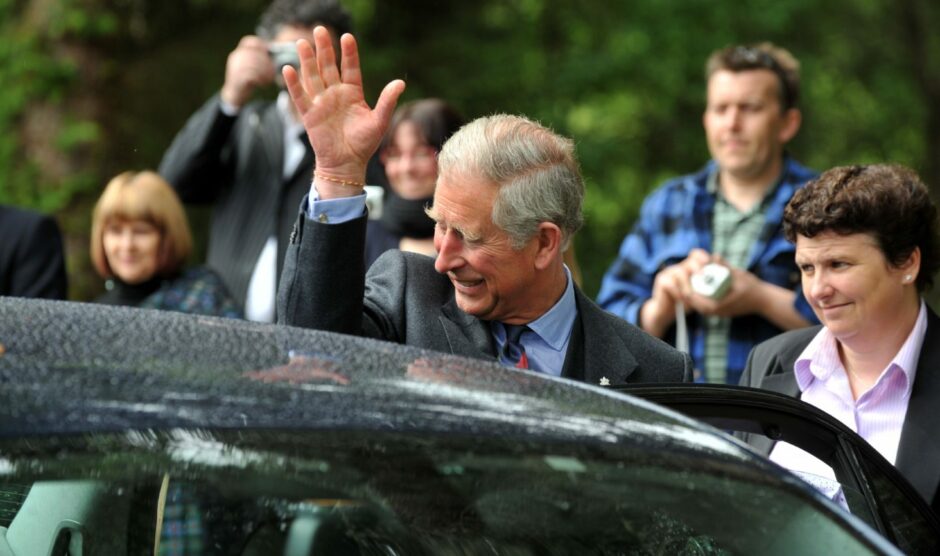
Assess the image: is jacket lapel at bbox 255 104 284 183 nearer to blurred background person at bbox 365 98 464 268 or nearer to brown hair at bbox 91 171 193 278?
brown hair at bbox 91 171 193 278

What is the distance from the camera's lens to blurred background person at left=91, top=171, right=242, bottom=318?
20.1ft

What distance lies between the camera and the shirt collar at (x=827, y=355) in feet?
13.1

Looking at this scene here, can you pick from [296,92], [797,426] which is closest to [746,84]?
[296,92]

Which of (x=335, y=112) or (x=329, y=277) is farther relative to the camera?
(x=335, y=112)

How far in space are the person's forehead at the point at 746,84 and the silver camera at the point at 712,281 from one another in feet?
2.96

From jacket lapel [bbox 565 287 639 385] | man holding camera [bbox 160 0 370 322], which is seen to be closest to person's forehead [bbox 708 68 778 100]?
man holding camera [bbox 160 0 370 322]

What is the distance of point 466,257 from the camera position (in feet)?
11.5

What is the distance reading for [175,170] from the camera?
20.3 ft

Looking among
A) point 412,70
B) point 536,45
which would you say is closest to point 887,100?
point 536,45

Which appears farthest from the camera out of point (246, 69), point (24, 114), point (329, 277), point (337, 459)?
point (24, 114)

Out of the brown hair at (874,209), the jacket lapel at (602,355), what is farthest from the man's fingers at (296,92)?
the brown hair at (874,209)

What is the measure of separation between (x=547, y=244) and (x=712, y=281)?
1581 millimetres

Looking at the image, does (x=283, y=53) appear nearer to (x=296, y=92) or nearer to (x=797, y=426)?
(x=296, y=92)

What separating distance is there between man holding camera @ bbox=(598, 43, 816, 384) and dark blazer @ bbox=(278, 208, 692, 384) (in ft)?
4.73
